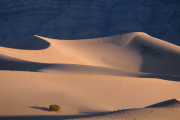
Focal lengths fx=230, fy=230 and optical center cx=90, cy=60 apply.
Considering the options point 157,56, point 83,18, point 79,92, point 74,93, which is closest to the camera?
point 74,93

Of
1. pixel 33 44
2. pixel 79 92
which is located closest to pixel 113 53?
pixel 33 44

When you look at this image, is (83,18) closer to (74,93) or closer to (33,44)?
(33,44)

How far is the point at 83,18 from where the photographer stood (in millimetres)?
70625

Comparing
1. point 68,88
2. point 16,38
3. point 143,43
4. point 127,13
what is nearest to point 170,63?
point 143,43

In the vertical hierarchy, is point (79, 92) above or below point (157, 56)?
below

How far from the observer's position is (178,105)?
7328 millimetres

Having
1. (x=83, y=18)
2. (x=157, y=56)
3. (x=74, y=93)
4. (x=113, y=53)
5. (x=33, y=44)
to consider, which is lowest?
(x=74, y=93)

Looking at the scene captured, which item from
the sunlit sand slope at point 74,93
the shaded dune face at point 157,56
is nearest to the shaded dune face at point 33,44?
the shaded dune face at point 157,56

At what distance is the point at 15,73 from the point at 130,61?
19.3 metres

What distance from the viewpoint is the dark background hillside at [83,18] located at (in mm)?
66312

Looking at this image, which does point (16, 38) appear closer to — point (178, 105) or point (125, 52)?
point (125, 52)

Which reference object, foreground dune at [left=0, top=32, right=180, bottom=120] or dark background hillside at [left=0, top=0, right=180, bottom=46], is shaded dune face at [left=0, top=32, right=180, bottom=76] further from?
dark background hillside at [left=0, top=0, right=180, bottom=46]

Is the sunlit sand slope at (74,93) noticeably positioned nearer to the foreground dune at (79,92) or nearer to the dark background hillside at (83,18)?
the foreground dune at (79,92)

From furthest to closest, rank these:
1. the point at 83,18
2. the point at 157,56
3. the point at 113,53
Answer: the point at 83,18, the point at 113,53, the point at 157,56
